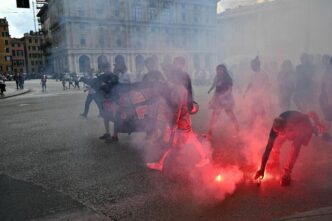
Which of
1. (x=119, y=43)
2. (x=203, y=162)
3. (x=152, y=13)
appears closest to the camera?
(x=203, y=162)

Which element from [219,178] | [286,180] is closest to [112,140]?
[219,178]

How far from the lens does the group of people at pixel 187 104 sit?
3.59 m

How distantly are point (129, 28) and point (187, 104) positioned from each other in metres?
2.44

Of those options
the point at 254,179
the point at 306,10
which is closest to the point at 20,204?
the point at 254,179

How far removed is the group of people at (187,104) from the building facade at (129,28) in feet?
1.48

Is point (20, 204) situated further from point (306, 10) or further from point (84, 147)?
point (306, 10)

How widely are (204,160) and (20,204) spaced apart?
7.83 ft

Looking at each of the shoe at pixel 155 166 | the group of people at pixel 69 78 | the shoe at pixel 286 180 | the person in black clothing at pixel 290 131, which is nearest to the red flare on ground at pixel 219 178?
the person in black clothing at pixel 290 131

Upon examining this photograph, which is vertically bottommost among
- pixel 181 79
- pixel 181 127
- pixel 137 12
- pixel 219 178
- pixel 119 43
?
pixel 219 178

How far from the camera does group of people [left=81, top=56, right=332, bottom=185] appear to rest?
359 cm

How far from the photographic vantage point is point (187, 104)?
4445mm

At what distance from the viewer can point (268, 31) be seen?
37.0ft

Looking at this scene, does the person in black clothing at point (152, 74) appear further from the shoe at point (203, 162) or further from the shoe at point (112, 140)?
the shoe at point (203, 162)

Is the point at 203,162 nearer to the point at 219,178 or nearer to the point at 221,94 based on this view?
the point at 219,178
